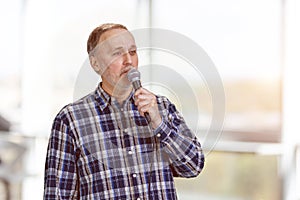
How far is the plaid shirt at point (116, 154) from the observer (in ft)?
4.77

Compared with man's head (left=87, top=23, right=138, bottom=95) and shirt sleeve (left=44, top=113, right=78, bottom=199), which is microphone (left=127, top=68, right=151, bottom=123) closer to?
man's head (left=87, top=23, right=138, bottom=95)

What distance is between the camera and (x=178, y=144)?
4.66 ft

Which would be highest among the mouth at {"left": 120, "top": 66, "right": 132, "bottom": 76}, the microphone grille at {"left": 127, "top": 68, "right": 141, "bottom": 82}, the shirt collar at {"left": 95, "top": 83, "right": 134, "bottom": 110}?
the mouth at {"left": 120, "top": 66, "right": 132, "bottom": 76}

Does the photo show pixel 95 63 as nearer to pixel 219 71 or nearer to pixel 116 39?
pixel 116 39

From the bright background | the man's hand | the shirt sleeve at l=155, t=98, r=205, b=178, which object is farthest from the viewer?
the bright background

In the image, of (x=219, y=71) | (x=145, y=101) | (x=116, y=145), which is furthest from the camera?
(x=219, y=71)

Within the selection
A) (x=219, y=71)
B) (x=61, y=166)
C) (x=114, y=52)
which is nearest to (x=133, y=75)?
(x=114, y=52)

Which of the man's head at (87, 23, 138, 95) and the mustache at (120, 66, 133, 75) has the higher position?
the man's head at (87, 23, 138, 95)

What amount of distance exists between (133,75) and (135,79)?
0.8 inches

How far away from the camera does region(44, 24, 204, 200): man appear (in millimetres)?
1451

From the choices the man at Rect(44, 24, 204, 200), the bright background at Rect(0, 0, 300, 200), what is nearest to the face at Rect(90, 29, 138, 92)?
the man at Rect(44, 24, 204, 200)

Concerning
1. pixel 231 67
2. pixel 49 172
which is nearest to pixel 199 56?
pixel 49 172

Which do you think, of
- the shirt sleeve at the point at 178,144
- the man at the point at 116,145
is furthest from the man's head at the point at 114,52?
the shirt sleeve at the point at 178,144

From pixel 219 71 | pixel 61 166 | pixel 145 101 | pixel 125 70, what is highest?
pixel 219 71
